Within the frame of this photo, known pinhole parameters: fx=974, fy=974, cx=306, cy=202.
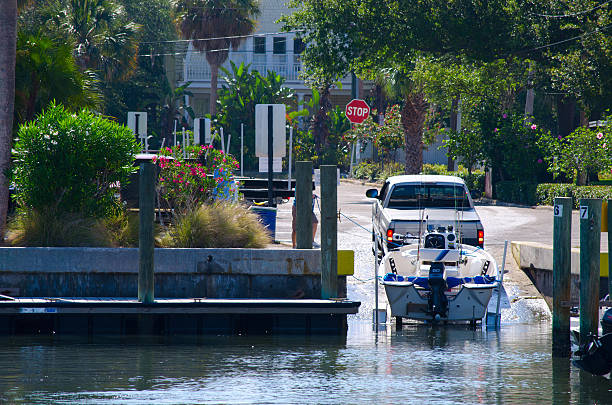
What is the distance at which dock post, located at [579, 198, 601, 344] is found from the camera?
13531 millimetres

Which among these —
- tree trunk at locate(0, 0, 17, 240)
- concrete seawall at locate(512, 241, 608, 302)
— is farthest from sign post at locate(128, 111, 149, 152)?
concrete seawall at locate(512, 241, 608, 302)

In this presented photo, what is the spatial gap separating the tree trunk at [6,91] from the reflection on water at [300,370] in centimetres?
317

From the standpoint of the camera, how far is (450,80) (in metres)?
39.8

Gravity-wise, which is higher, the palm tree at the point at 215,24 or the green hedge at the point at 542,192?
the palm tree at the point at 215,24

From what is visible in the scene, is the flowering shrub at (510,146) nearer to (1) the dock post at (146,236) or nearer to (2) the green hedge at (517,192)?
(2) the green hedge at (517,192)

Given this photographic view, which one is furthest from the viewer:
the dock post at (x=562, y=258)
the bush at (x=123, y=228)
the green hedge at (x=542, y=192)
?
the green hedge at (x=542, y=192)

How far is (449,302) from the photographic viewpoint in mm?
15688

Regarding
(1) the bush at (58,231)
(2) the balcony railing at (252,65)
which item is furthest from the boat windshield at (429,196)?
(2) the balcony railing at (252,65)

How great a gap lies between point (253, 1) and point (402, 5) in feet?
68.7

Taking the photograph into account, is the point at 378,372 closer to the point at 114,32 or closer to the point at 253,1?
the point at 114,32

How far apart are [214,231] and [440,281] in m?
3.82

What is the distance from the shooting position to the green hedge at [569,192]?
31047 mm

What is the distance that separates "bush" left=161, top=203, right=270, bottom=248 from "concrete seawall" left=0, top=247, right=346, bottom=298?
2.04 feet

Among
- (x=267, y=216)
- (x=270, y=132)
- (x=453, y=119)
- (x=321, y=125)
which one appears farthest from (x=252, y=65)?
(x=267, y=216)
